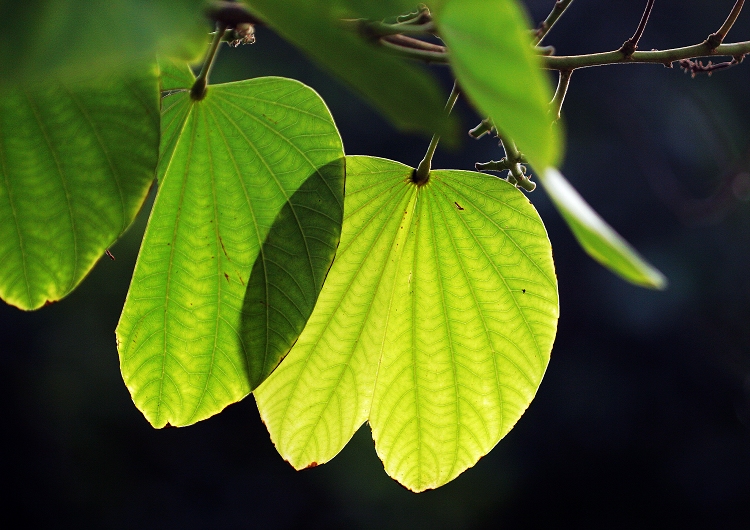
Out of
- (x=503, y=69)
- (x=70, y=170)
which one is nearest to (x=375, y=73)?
(x=503, y=69)

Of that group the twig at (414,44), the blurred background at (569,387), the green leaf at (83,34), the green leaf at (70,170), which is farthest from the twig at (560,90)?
the blurred background at (569,387)

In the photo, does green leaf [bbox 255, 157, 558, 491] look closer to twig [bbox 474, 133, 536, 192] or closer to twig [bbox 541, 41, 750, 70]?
twig [bbox 474, 133, 536, 192]

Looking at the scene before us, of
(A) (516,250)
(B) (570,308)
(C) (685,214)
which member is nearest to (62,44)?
(A) (516,250)

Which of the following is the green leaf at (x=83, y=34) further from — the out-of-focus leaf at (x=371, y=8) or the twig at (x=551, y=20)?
the twig at (x=551, y=20)

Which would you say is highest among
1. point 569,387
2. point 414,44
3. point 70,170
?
point 414,44

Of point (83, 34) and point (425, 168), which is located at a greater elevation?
point (83, 34)

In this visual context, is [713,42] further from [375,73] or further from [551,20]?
[375,73]
